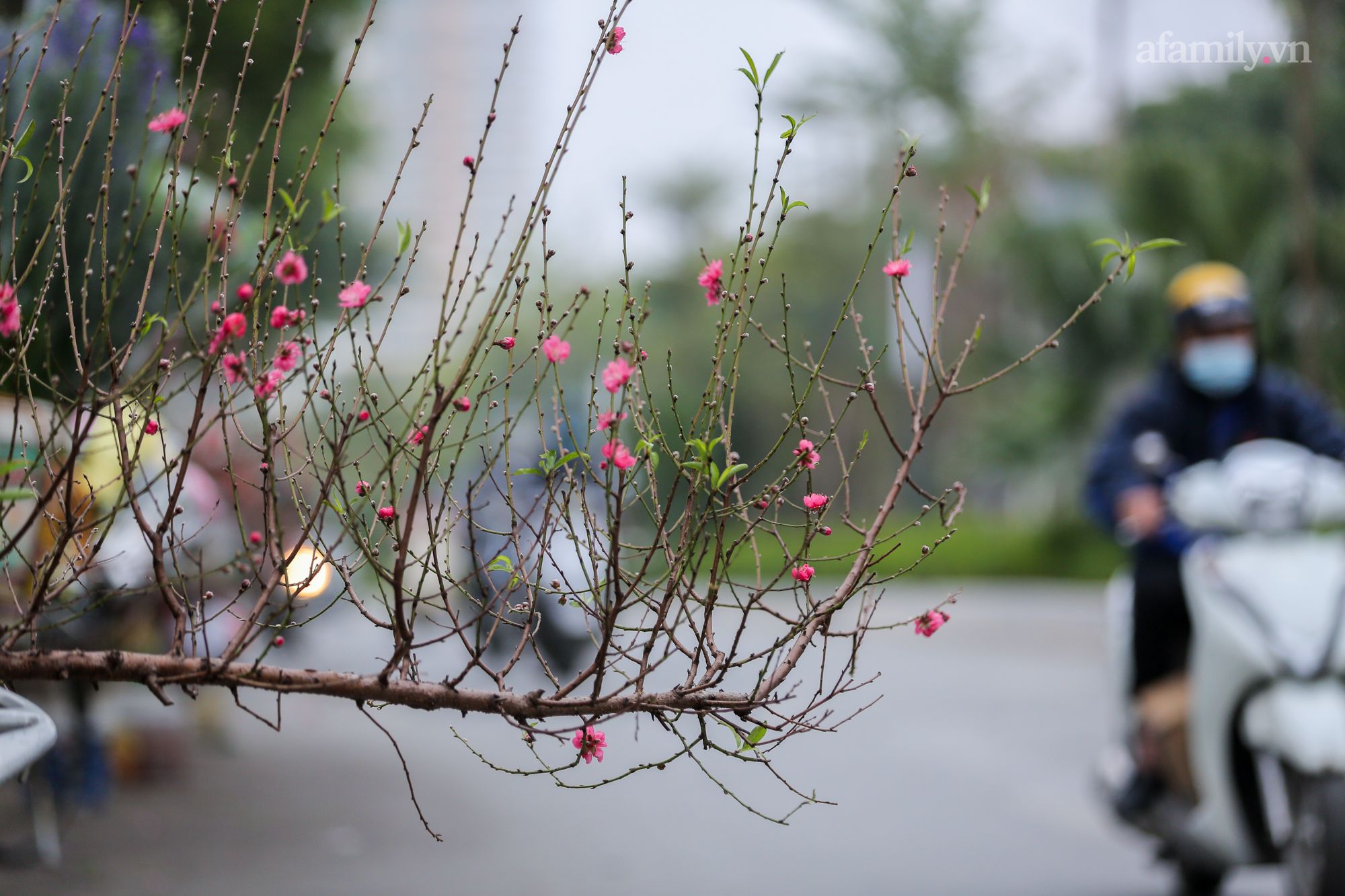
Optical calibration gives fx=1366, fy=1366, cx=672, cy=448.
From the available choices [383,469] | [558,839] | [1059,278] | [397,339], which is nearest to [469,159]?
[383,469]

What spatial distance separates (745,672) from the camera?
6.45 meters

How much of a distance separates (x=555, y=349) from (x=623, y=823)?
14.4ft

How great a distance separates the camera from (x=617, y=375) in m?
1.73

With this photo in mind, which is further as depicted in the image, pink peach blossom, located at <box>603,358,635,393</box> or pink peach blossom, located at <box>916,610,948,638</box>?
pink peach blossom, located at <box>916,610,948,638</box>

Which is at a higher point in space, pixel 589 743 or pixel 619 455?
pixel 619 455

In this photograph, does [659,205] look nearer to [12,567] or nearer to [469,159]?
[12,567]

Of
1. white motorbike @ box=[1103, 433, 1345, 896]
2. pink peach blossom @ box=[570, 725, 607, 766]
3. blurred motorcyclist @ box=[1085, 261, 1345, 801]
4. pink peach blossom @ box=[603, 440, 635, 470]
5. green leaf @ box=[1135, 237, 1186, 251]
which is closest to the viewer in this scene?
pink peach blossom @ box=[603, 440, 635, 470]

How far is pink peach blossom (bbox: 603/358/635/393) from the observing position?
5.66ft

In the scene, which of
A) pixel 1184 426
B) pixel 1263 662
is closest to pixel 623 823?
pixel 1184 426

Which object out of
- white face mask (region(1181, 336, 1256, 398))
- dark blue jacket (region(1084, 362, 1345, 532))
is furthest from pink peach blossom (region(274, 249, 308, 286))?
white face mask (region(1181, 336, 1256, 398))

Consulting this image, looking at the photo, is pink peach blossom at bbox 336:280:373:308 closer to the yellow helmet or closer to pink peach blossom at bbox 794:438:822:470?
pink peach blossom at bbox 794:438:822:470

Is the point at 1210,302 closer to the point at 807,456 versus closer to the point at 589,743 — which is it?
the point at 807,456

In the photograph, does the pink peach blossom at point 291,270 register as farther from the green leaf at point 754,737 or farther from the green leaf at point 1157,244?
the green leaf at point 1157,244

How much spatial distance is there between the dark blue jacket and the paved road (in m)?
1.51
